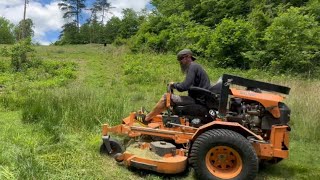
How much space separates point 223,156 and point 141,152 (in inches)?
46.5

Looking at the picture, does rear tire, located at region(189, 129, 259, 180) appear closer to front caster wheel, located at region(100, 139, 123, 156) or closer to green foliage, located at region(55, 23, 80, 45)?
front caster wheel, located at region(100, 139, 123, 156)

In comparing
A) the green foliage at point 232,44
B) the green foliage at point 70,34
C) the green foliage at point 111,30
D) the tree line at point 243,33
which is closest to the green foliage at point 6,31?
the green foliage at point 70,34

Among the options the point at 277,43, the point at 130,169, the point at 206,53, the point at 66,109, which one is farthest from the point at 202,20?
the point at 130,169

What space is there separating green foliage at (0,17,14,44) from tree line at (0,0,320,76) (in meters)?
42.2

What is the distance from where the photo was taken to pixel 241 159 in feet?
16.6

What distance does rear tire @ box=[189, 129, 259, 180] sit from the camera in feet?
16.4

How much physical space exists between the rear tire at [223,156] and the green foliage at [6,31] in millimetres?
70993

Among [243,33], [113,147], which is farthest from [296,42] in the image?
[113,147]

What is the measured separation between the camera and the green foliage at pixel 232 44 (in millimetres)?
18438

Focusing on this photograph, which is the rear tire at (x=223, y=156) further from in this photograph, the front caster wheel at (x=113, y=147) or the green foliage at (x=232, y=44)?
the green foliage at (x=232, y=44)

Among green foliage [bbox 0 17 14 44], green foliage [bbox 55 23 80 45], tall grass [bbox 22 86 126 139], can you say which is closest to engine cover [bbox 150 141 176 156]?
tall grass [bbox 22 86 126 139]

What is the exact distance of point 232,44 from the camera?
60.7ft

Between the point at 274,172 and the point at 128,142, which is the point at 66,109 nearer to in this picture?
the point at 128,142

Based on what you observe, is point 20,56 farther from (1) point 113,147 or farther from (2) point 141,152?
(2) point 141,152
